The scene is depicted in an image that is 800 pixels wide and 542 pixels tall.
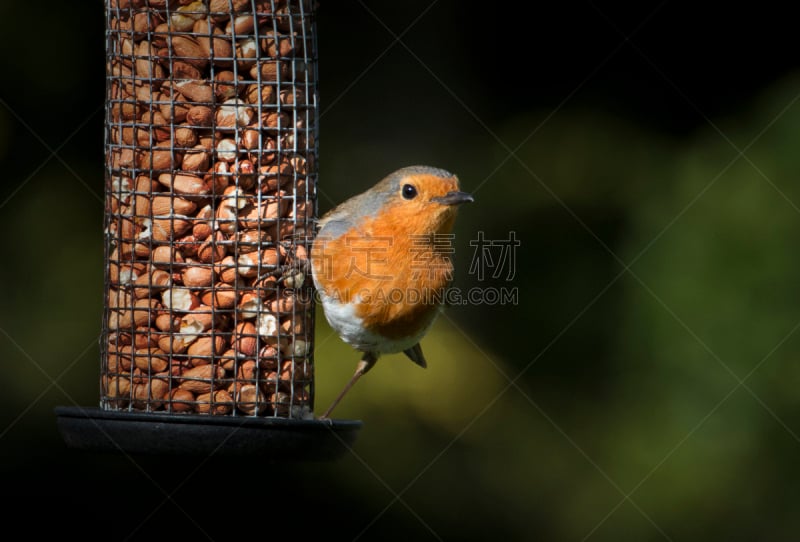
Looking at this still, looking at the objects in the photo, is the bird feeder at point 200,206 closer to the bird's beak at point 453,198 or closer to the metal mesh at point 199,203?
the metal mesh at point 199,203

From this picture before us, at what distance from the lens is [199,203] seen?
134 inches

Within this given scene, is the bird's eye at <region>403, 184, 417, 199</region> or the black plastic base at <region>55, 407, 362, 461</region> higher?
the bird's eye at <region>403, 184, 417, 199</region>

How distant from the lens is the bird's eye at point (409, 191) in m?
3.47

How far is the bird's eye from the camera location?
347 centimetres

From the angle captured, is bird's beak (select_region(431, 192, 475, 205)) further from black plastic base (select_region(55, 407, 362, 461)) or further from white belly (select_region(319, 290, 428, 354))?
black plastic base (select_region(55, 407, 362, 461))

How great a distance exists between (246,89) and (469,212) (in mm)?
2315

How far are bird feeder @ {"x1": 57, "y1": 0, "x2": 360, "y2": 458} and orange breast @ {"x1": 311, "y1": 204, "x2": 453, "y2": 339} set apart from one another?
18 centimetres

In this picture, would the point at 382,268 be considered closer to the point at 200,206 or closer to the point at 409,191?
the point at 409,191

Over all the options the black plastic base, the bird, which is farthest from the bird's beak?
the black plastic base
